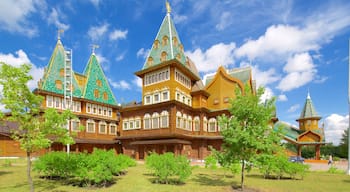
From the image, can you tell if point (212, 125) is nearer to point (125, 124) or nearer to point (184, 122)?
point (184, 122)

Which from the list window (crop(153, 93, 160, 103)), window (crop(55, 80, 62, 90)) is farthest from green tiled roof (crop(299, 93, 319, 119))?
window (crop(55, 80, 62, 90))

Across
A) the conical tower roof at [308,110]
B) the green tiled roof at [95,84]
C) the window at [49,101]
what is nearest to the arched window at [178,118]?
the green tiled roof at [95,84]

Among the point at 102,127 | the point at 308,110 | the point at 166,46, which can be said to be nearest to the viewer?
the point at 166,46

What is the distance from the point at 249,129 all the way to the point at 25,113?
10143 mm

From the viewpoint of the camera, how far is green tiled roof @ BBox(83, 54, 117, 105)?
37625 millimetres

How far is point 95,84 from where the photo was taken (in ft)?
129

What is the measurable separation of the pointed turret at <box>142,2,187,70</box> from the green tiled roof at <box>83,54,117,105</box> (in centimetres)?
1152

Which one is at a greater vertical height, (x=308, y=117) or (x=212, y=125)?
(x=308, y=117)

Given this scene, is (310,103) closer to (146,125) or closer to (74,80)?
(146,125)

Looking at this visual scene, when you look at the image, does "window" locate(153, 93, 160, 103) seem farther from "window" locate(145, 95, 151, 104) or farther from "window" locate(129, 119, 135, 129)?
"window" locate(129, 119, 135, 129)

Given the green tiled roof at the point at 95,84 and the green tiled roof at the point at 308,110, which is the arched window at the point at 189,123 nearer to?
the green tiled roof at the point at 95,84

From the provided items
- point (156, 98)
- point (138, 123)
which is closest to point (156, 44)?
point (156, 98)

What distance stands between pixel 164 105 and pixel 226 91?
1121 centimetres

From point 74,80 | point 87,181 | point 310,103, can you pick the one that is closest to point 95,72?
point 74,80
